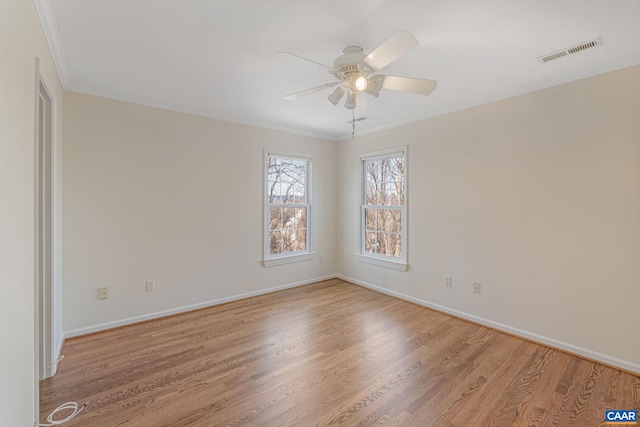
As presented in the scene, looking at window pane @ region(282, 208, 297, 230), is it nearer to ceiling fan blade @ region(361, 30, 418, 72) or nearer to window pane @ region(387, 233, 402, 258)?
window pane @ region(387, 233, 402, 258)

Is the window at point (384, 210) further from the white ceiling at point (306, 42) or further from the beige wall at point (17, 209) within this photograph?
the beige wall at point (17, 209)

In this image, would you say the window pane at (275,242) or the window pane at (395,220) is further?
the window pane at (275,242)

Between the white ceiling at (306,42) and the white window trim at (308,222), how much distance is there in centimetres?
126

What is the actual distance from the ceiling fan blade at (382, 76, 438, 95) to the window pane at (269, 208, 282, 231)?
2671 mm

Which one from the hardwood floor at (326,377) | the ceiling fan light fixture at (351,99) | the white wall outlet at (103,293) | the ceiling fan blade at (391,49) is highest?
the ceiling fan blade at (391,49)

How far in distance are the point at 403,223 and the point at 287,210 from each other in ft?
5.78

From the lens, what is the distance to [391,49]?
169cm

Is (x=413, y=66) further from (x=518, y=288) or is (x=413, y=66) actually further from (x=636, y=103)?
(x=518, y=288)

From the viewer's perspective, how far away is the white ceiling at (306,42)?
1.70m

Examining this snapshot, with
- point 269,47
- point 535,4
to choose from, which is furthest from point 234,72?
point 535,4

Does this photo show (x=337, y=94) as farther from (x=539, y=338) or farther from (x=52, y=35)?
(x=539, y=338)

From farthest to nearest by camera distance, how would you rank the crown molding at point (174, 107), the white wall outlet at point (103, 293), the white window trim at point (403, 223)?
1. the white window trim at point (403, 223)
2. the white wall outlet at point (103, 293)
3. the crown molding at point (174, 107)

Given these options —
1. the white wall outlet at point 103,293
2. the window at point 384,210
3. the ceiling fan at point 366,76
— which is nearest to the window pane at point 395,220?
the window at point 384,210

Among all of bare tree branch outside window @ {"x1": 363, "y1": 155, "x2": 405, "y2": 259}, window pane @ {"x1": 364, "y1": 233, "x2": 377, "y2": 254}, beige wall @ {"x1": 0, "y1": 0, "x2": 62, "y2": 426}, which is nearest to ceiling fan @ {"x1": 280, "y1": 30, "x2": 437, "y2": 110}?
beige wall @ {"x1": 0, "y1": 0, "x2": 62, "y2": 426}
